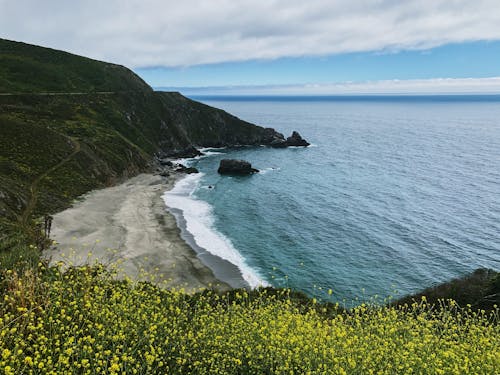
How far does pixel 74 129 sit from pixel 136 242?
55.8 meters

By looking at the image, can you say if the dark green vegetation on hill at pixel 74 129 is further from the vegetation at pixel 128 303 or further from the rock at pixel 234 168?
the rock at pixel 234 168

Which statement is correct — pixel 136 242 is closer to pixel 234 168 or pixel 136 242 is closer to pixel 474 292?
pixel 474 292

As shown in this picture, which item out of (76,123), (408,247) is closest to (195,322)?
(408,247)

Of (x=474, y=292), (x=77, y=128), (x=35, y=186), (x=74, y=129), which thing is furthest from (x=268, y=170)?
(x=474, y=292)

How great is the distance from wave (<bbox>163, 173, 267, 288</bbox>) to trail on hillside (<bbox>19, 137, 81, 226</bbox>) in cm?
2185

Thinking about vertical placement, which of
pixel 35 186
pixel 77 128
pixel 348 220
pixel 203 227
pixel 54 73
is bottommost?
pixel 348 220

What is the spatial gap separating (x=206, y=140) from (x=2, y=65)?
75.7 m

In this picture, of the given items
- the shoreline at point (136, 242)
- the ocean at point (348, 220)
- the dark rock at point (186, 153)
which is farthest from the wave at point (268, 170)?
the shoreline at point (136, 242)

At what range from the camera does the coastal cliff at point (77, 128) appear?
209ft

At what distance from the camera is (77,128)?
9394 cm

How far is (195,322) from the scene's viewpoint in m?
13.8

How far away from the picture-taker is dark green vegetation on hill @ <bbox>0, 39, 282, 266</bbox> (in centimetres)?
6041

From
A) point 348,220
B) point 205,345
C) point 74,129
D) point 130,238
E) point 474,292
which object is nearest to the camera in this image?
point 205,345

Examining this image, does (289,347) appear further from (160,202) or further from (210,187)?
(210,187)
